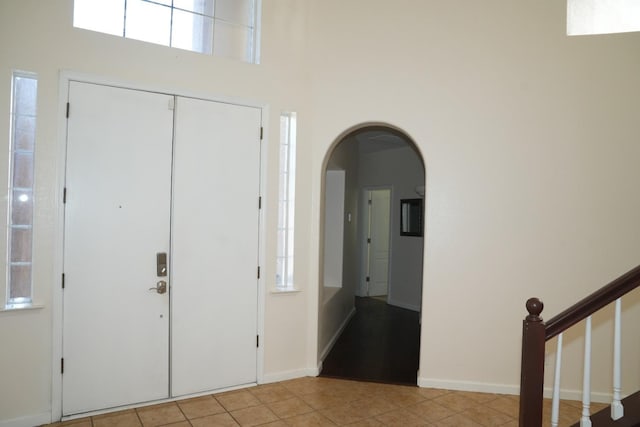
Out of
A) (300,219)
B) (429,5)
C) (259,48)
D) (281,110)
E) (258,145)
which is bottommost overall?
(300,219)

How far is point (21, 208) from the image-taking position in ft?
9.46

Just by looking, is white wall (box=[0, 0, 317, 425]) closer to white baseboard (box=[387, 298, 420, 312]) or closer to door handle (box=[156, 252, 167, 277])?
door handle (box=[156, 252, 167, 277])

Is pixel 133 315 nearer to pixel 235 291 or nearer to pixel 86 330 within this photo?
Result: pixel 86 330

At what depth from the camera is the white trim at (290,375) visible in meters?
3.75

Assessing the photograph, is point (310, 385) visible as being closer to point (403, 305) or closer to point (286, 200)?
point (286, 200)

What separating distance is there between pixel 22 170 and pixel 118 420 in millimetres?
1968

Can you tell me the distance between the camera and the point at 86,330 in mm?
3039

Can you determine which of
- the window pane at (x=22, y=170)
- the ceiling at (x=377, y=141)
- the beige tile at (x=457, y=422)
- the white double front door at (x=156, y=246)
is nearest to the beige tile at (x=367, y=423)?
the beige tile at (x=457, y=422)

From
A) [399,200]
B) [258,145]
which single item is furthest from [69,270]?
[399,200]

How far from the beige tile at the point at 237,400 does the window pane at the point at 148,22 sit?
305cm

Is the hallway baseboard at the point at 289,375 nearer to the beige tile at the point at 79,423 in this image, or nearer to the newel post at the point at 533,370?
the beige tile at the point at 79,423

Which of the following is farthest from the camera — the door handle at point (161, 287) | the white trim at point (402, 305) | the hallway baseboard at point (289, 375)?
the white trim at point (402, 305)

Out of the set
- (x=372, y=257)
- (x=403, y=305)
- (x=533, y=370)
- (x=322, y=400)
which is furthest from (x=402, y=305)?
(x=533, y=370)

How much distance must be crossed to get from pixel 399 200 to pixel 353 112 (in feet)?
12.3
